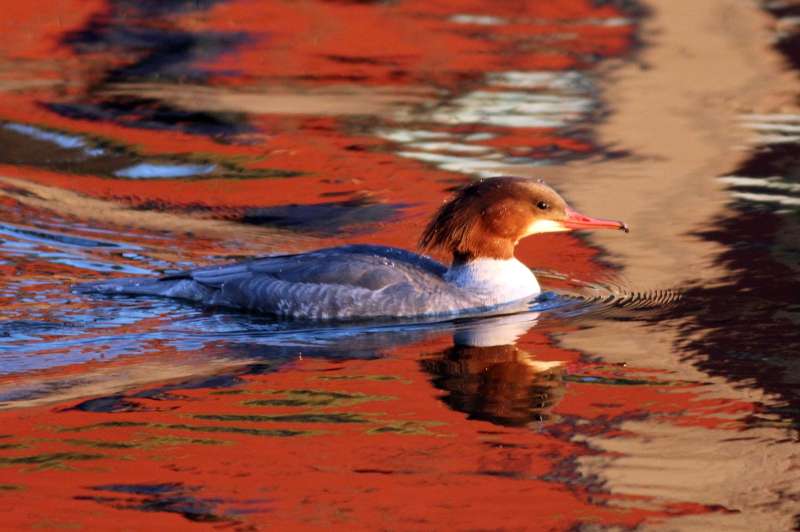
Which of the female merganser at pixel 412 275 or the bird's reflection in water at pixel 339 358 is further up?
the female merganser at pixel 412 275

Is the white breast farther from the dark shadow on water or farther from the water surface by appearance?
the dark shadow on water

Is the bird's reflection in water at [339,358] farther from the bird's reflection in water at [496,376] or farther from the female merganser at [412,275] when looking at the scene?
the female merganser at [412,275]

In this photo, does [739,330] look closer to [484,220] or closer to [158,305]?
[484,220]

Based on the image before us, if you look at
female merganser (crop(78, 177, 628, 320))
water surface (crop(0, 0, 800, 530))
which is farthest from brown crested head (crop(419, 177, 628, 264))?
water surface (crop(0, 0, 800, 530))

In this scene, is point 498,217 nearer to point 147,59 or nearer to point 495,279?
point 495,279

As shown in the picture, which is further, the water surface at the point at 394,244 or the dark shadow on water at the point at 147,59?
the dark shadow on water at the point at 147,59

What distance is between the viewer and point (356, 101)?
14914mm

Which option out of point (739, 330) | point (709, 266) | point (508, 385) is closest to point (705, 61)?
point (709, 266)

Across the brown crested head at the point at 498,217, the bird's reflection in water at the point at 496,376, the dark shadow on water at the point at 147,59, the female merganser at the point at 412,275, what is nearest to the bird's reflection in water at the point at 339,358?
the bird's reflection in water at the point at 496,376

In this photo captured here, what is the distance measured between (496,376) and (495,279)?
159 cm

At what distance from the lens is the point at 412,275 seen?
909 centimetres

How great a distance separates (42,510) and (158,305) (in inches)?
136

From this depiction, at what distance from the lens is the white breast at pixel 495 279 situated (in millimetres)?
9211

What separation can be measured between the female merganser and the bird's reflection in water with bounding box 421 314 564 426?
0.37 meters
